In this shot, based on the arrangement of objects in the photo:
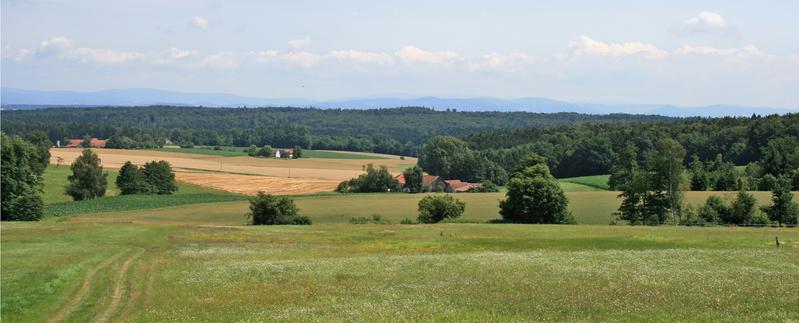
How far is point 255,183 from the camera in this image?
144750 mm

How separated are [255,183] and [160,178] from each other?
23.1m

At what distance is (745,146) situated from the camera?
149m

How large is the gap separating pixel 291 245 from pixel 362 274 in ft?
60.0

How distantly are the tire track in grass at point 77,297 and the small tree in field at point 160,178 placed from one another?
88.2 meters

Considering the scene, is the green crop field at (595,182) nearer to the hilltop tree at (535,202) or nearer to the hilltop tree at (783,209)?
the hilltop tree at (535,202)

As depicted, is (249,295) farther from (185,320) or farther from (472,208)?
(472,208)

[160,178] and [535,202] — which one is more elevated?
[535,202]

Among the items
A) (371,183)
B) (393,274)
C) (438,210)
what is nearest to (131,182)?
(371,183)

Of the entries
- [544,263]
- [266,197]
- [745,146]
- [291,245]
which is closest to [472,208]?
[266,197]

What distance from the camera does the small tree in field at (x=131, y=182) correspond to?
398ft

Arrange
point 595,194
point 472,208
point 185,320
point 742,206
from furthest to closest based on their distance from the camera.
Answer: point 595,194 < point 472,208 < point 742,206 < point 185,320

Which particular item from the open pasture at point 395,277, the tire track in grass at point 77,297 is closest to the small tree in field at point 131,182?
the open pasture at point 395,277

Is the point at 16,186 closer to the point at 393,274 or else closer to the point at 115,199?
the point at 115,199

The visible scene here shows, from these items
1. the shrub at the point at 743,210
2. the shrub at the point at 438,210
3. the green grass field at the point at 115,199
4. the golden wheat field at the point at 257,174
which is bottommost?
the green grass field at the point at 115,199
